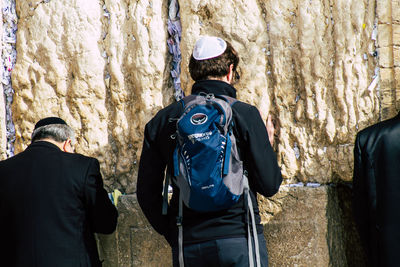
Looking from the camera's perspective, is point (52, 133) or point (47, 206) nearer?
point (47, 206)

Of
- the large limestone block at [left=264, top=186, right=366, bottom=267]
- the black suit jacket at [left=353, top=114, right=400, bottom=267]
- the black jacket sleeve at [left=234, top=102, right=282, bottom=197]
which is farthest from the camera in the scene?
the large limestone block at [left=264, top=186, right=366, bottom=267]

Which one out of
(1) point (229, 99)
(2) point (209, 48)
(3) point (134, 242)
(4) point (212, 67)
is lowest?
(3) point (134, 242)

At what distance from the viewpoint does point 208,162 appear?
2521 mm

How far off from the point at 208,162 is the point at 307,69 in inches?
46.9

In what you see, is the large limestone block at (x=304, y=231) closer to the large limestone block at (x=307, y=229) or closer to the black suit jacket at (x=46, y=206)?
the large limestone block at (x=307, y=229)

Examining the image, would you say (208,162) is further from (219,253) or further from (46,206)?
(46,206)

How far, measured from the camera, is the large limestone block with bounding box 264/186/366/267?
3289 mm

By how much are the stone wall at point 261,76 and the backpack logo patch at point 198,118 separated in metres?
0.89

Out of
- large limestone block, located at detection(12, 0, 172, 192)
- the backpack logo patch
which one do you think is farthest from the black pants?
large limestone block, located at detection(12, 0, 172, 192)

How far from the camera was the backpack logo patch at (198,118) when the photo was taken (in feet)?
8.46

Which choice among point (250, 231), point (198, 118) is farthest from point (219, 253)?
point (198, 118)

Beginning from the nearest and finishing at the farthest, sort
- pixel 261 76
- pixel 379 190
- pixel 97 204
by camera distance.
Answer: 1. pixel 379 190
2. pixel 97 204
3. pixel 261 76

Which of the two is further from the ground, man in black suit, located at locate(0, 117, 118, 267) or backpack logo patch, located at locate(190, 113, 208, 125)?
backpack logo patch, located at locate(190, 113, 208, 125)

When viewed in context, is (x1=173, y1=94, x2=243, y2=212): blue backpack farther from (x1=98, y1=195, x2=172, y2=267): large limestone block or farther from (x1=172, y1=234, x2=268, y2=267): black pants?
(x1=98, y1=195, x2=172, y2=267): large limestone block
